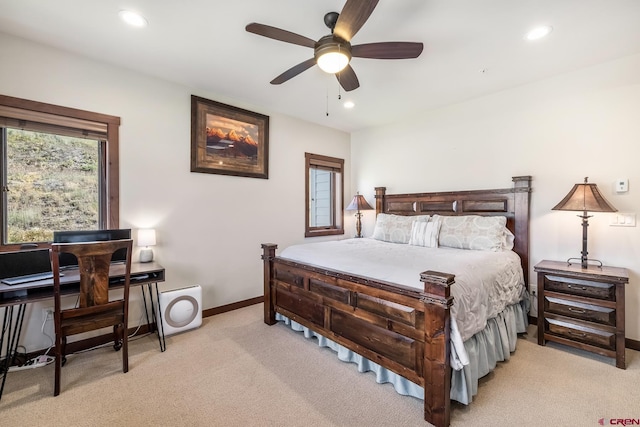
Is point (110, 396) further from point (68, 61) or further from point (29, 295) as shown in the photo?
point (68, 61)

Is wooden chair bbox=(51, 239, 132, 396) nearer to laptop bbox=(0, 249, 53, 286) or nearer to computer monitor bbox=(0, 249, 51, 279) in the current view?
laptop bbox=(0, 249, 53, 286)

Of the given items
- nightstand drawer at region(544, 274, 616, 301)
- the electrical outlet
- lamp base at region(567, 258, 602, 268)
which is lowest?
the electrical outlet

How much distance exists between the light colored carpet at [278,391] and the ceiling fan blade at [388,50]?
2.45 meters

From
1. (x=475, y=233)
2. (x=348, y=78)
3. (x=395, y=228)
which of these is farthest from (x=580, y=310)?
(x=348, y=78)

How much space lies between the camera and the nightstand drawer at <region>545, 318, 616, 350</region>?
2354 mm

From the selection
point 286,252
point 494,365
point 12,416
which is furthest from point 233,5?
point 494,365

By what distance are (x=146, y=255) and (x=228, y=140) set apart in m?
1.68

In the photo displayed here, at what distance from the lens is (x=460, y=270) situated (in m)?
2.10

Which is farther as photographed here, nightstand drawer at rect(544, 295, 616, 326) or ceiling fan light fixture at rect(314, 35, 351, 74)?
nightstand drawer at rect(544, 295, 616, 326)

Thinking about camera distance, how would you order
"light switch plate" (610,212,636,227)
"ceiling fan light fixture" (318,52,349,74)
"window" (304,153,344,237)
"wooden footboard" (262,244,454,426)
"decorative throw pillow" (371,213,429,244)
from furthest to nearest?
"window" (304,153,344,237) → "decorative throw pillow" (371,213,429,244) → "light switch plate" (610,212,636,227) → "ceiling fan light fixture" (318,52,349,74) → "wooden footboard" (262,244,454,426)

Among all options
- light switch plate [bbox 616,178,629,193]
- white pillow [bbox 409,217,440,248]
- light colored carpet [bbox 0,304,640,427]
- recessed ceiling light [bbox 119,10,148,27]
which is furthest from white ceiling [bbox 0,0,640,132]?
light colored carpet [bbox 0,304,640,427]

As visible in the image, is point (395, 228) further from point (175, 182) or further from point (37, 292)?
point (37, 292)

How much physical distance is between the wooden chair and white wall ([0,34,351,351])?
79 centimetres

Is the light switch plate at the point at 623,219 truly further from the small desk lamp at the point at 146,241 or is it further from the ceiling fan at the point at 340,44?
the small desk lamp at the point at 146,241
